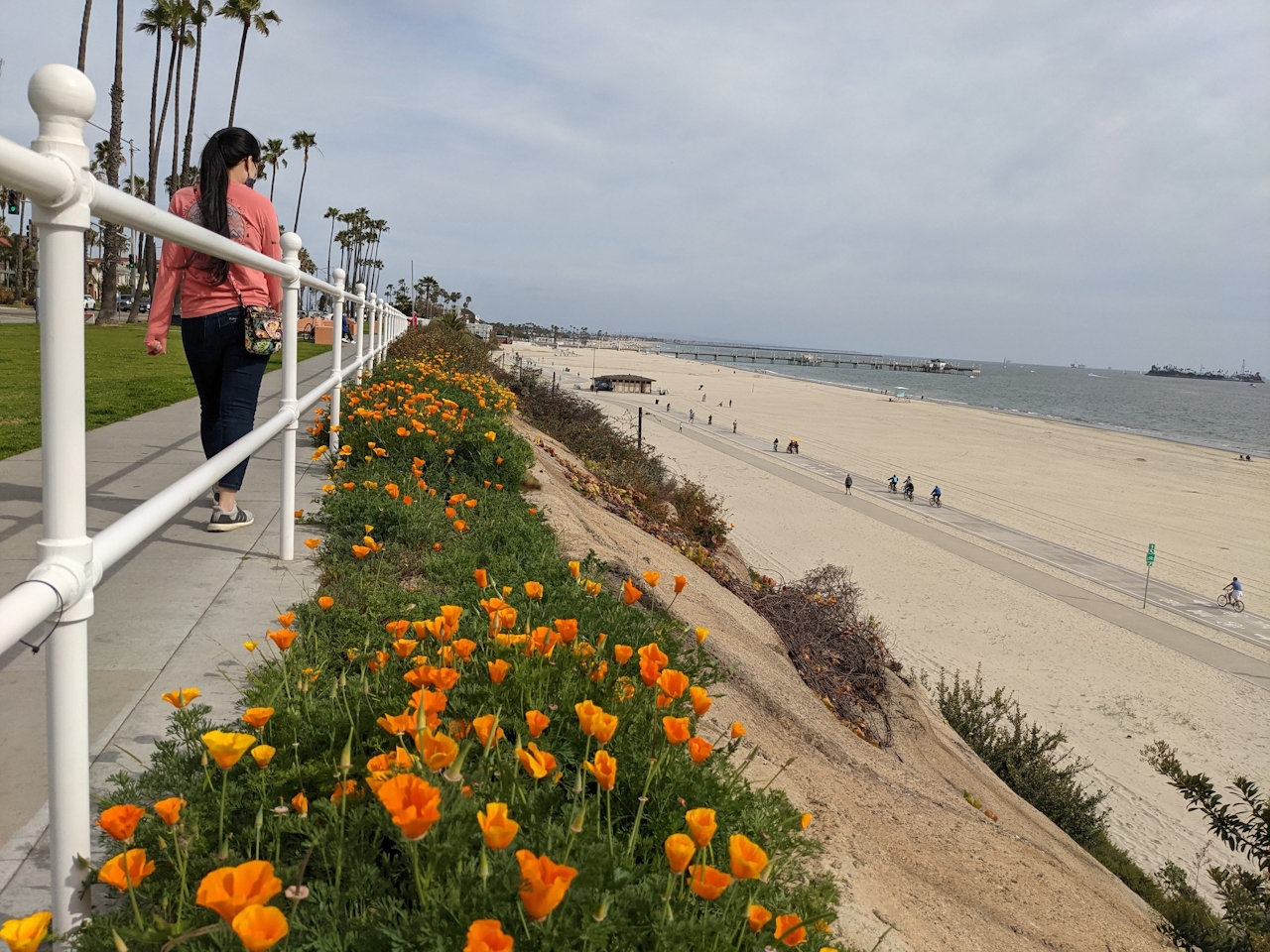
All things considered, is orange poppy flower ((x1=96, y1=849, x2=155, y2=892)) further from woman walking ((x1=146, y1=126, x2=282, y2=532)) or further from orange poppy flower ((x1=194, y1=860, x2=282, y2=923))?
woman walking ((x1=146, y1=126, x2=282, y2=532))

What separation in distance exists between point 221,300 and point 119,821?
136 inches

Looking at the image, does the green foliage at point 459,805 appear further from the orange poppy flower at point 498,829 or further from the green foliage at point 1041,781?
the green foliage at point 1041,781

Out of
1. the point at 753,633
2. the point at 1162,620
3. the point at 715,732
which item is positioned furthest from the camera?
the point at 1162,620

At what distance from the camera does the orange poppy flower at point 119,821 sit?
1.32 metres

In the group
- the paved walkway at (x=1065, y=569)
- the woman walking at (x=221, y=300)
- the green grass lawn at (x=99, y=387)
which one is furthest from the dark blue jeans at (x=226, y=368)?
the paved walkway at (x=1065, y=569)

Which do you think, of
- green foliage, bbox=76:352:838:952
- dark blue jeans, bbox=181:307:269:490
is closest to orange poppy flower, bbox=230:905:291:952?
green foliage, bbox=76:352:838:952

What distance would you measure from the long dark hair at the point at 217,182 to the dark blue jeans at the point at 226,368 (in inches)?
8.8

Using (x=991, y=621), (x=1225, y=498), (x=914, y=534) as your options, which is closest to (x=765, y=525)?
(x=914, y=534)

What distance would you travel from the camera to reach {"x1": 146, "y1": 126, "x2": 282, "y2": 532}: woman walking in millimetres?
4203

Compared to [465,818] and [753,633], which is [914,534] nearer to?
[753,633]

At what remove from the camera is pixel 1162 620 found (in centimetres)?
1755

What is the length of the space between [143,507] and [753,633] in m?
4.99

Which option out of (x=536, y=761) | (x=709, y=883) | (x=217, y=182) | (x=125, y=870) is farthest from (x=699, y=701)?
(x=217, y=182)

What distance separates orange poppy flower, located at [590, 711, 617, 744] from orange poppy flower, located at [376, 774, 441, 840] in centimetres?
45
